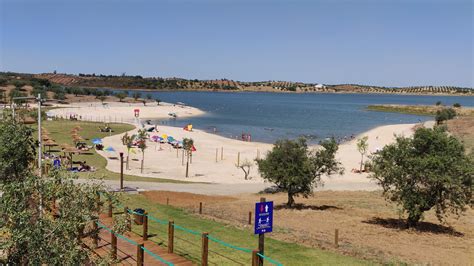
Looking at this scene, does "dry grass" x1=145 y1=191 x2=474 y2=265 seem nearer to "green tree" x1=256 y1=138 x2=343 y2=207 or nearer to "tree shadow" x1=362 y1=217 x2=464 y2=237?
"tree shadow" x1=362 y1=217 x2=464 y2=237

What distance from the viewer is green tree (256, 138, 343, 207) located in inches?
1195

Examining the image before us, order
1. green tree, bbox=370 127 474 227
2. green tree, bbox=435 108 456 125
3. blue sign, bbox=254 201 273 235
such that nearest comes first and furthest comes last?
1. blue sign, bbox=254 201 273 235
2. green tree, bbox=370 127 474 227
3. green tree, bbox=435 108 456 125

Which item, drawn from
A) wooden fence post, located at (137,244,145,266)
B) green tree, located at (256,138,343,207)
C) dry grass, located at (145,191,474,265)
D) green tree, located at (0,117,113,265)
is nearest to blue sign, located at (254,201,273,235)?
wooden fence post, located at (137,244,145,266)

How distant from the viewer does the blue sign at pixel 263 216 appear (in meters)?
11.4

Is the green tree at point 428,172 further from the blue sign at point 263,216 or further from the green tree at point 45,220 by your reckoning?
the green tree at point 45,220

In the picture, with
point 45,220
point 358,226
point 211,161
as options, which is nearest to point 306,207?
point 358,226

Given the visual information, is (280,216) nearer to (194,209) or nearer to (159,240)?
(194,209)

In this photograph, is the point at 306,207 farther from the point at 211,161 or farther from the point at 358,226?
the point at 211,161

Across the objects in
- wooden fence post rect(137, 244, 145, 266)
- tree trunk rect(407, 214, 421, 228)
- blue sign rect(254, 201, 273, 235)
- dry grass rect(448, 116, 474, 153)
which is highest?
blue sign rect(254, 201, 273, 235)

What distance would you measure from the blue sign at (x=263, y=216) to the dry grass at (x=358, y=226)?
291 inches

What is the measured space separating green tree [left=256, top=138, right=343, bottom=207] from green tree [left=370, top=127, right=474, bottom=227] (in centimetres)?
678

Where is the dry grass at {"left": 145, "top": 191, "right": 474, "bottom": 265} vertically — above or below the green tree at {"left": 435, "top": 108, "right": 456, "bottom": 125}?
below

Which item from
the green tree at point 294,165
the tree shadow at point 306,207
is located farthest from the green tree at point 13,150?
the tree shadow at point 306,207

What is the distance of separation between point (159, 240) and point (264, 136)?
79.8 meters
